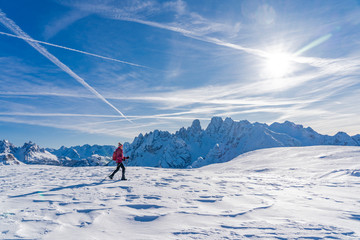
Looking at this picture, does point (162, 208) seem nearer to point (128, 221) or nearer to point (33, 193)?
point (128, 221)

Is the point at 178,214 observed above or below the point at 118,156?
below

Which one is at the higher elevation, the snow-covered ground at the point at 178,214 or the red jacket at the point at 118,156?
the red jacket at the point at 118,156

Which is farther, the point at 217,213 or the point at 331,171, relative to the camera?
the point at 331,171

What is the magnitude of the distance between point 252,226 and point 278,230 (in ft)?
1.81

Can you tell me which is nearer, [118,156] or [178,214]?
[178,214]

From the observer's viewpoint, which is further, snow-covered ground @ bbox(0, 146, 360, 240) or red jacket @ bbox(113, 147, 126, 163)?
red jacket @ bbox(113, 147, 126, 163)

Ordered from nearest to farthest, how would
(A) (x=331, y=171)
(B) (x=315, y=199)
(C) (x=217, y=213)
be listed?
1. (C) (x=217, y=213)
2. (B) (x=315, y=199)
3. (A) (x=331, y=171)

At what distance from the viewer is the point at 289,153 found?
891 inches

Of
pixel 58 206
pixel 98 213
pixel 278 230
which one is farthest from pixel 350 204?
pixel 58 206

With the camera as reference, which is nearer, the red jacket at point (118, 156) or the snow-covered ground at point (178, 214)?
the snow-covered ground at point (178, 214)

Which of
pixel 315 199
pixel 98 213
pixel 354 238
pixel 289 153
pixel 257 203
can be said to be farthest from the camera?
pixel 289 153

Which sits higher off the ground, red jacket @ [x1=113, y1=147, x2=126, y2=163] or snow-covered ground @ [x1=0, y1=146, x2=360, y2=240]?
red jacket @ [x1=113, y1=147, x2=126, y2=163]

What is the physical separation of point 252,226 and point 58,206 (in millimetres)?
5407

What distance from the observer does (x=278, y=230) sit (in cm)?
436
